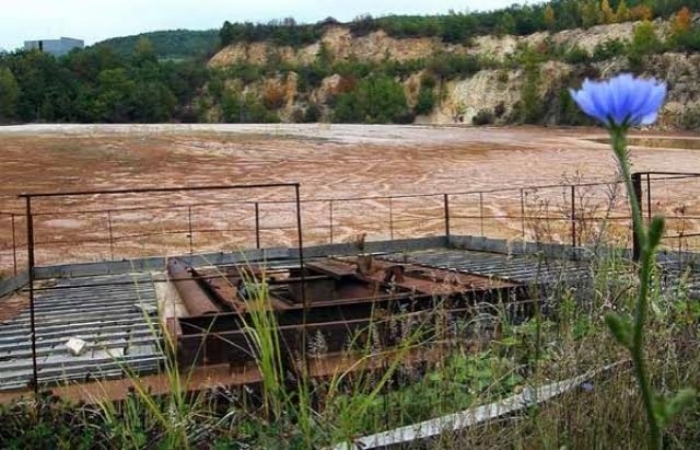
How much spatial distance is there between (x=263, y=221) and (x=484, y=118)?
6178 cm

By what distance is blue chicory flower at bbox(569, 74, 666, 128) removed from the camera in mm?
1282

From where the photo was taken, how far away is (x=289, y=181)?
102ft

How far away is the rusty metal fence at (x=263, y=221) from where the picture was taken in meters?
18.7

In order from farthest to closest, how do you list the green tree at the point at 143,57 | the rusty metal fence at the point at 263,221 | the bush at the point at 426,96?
the green tree at the point at 143,57 < the bush at the point at 426,96 < the rusty metal fence at the point at 263,221

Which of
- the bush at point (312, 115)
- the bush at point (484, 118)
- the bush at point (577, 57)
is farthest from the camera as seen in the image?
the bush at point (312, 115)

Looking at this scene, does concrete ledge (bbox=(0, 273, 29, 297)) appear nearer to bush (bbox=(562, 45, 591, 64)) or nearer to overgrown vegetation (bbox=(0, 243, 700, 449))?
overgrown vegetation (bbox=(0, 243, 700, 449))

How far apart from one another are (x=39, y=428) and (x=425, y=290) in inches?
194

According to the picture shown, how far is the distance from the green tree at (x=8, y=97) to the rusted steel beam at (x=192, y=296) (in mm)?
88404

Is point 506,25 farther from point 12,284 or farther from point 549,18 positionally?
point 12,284

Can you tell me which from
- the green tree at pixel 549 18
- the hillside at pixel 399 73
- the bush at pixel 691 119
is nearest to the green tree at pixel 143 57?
the hillside at pixel 399 73

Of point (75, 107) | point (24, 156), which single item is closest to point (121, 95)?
point (75, 107)

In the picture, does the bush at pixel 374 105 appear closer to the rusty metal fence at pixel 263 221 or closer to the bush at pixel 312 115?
the bush at pixel 312 115

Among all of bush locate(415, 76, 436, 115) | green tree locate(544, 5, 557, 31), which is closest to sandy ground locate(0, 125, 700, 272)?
bush locate(415, 76, 436, 115)

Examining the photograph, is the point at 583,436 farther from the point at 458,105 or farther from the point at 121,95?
the point at 121,95
